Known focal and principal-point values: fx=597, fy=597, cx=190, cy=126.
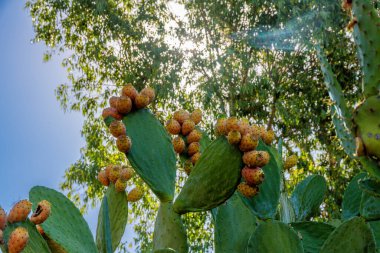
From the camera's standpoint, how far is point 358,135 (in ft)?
3.17

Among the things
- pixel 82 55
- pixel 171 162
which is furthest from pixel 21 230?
pixel 82 55

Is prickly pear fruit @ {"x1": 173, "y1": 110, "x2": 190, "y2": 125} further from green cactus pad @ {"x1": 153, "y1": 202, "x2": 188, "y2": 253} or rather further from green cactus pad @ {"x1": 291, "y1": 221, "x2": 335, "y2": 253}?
green cactus pad @ {"x1": 291, "y1": 221, "x2": 335, "y2": 253}

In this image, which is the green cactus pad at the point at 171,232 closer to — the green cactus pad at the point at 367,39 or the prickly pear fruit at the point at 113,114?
the prickly pear fruit at the point at 113,114

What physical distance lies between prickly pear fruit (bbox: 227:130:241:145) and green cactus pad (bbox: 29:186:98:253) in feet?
1.00

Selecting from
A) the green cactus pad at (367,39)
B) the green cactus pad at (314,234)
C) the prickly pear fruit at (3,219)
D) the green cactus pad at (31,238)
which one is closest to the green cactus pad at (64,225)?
the green cactus pad at (31,238)

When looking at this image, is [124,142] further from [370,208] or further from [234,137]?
[370,208]

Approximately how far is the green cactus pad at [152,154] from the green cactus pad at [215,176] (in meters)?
0.11

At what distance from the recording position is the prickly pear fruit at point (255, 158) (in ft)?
3.39

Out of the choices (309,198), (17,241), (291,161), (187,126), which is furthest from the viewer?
(309,198)

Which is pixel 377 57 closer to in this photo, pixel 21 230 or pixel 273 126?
pixel 21 230

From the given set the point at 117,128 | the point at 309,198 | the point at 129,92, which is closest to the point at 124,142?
the point at 117,128

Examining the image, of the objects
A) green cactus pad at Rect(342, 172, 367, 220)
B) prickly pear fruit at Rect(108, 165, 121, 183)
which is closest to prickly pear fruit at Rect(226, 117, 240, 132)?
prickly pear fruit at Rect(108, 165, 121, 183)

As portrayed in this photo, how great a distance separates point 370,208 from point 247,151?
0.93 feet

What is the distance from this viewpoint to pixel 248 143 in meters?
1.05
